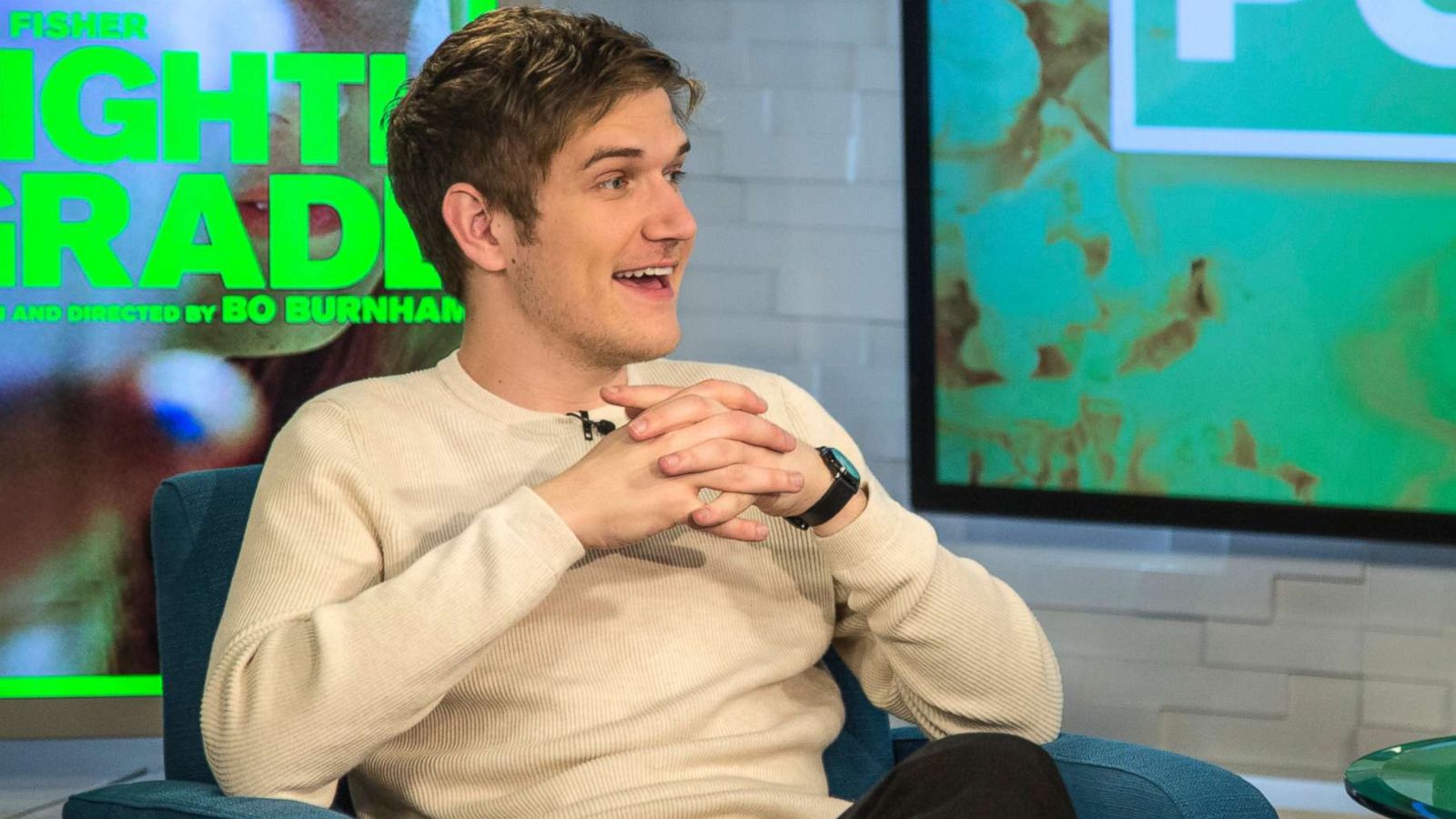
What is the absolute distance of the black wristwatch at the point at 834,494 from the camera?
1.52m

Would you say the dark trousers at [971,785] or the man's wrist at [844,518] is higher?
the man's wrist at [844,518]

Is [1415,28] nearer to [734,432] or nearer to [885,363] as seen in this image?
[885,363]

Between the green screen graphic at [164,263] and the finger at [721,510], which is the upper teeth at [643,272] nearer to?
the finger at [721,510]

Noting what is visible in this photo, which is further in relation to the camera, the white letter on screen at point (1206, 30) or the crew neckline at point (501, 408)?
the white letter on screen at point (1206, 30)

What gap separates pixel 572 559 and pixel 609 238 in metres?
0.37

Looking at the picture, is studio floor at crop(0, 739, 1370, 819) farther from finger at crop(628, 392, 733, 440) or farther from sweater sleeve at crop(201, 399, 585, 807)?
finger at crop(628, 392, 733, 440)

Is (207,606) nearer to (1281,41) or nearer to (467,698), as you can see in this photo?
(467,698)

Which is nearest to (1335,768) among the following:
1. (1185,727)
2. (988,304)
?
(1185,727)

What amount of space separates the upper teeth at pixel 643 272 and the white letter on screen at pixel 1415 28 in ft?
4.55

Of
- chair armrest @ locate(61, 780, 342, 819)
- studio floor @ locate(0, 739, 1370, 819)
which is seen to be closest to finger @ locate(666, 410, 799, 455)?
chair armrest @ locate(61, 780, 342, 819)

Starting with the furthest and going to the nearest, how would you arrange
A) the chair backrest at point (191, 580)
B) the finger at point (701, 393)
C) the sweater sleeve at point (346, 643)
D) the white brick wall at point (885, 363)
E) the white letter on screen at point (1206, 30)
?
the white brick wall at point (885, 363) → the white letter on screen at point (1206, 30) → the chair backrest at point (191, 580) → the finger at point (701, 393) → the sweater sleeve at point (346, 643)

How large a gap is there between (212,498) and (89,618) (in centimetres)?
109

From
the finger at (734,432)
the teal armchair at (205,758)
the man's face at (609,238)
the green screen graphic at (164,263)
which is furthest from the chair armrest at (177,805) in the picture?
the green screen graphic at (164,263)

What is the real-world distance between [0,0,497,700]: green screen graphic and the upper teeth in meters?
1.02
